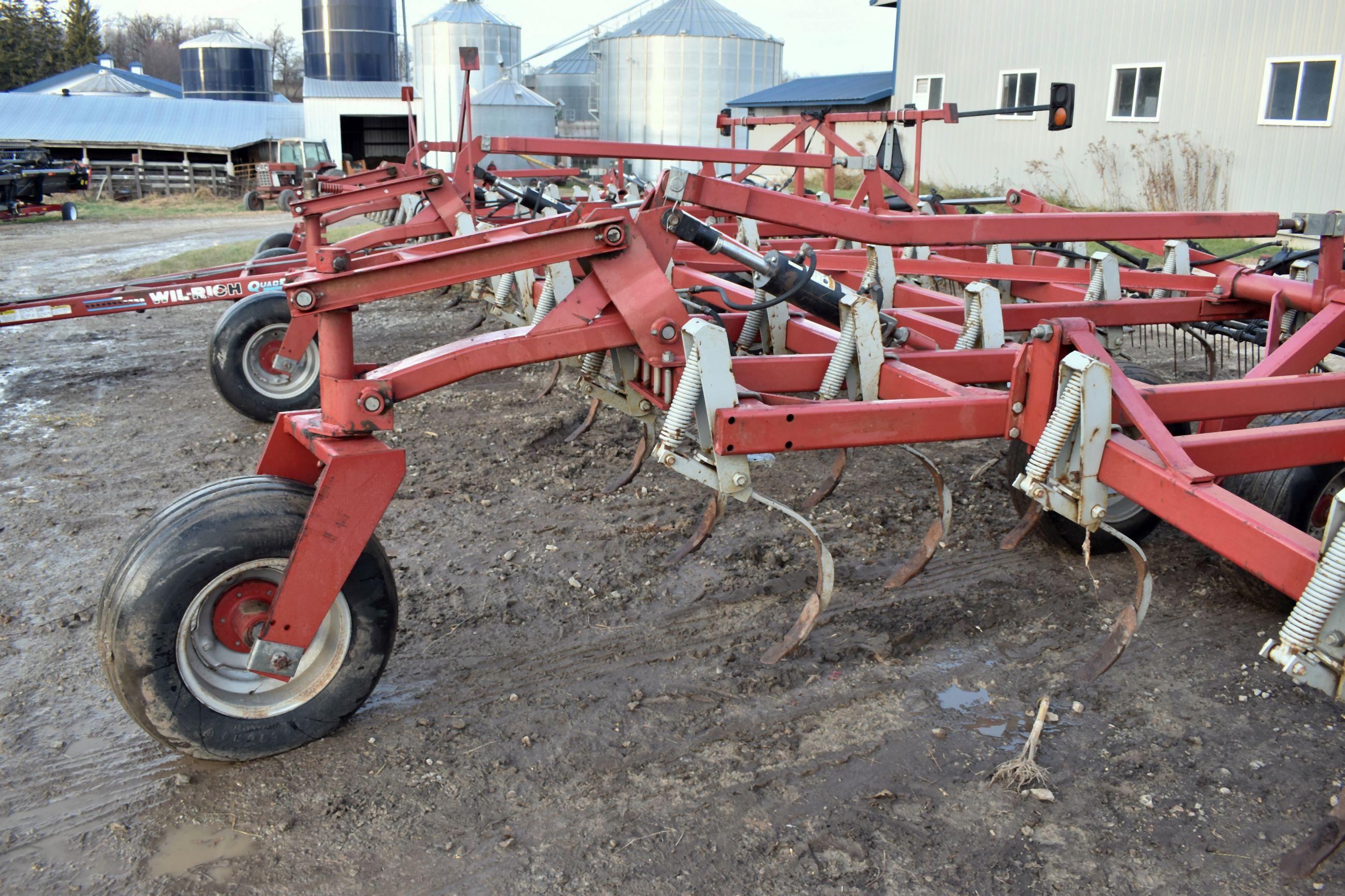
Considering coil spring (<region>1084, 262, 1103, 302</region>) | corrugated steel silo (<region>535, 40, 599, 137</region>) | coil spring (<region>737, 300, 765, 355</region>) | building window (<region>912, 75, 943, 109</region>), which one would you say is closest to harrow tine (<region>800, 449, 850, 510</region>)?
coil spring (<region>737, 300, 765, 355</region>)

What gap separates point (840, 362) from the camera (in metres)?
3.64

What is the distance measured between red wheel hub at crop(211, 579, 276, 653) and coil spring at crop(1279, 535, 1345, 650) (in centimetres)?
260

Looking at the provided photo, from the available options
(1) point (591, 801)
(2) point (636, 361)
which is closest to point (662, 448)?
(2) point (636, 361)

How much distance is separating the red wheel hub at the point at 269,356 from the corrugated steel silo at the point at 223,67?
40895mm

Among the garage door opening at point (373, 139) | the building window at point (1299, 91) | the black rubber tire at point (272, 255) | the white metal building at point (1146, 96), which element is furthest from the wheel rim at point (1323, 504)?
the garage door opening at point (373, 139)

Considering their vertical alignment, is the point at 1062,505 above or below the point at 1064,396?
below

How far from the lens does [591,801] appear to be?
2795mm

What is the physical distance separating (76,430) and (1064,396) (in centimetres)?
572

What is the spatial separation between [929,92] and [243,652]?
2079 cm

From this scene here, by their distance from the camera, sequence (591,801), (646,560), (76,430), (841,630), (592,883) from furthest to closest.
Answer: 1. (76,430)
2. (646,560)
3. (841,630)
4. (591,801)
5. (592,883)

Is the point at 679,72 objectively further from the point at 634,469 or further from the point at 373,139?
the point at 634,469

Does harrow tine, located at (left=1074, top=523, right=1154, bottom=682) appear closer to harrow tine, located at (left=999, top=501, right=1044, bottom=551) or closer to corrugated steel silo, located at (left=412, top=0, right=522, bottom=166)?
harrow tine, located at (left=999, top=501, right=1044, bottom=551)

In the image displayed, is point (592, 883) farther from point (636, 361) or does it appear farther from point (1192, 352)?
point (1192, 352)

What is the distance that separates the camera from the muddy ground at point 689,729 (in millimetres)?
2572
